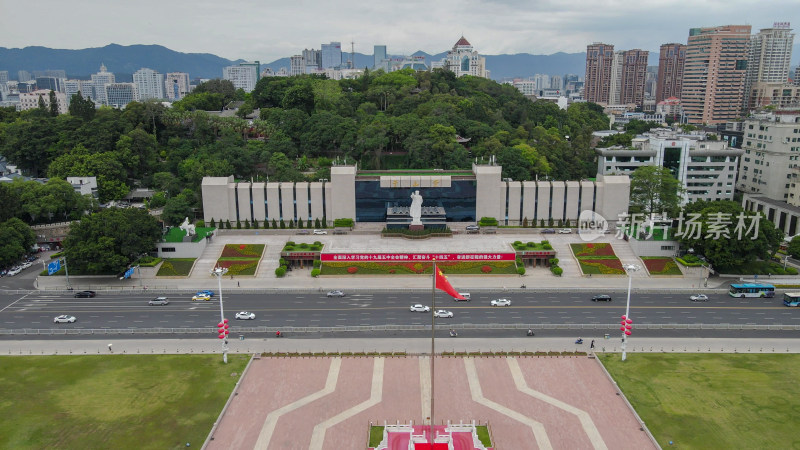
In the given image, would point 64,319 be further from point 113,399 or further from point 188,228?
point 188,228

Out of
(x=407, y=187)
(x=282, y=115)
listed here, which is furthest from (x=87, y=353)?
(x=282, y=115)

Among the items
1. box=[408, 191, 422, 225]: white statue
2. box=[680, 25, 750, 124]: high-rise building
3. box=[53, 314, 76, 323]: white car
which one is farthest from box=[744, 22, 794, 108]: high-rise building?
box=[53, 314, 76, 323]: white car

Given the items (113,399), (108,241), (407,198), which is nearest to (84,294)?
(108,241)

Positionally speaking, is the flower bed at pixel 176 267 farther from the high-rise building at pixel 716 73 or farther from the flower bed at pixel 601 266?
the high-rise building at pixel 716 73

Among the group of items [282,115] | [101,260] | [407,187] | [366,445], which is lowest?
[366,445]

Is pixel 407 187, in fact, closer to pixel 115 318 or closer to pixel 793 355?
pixel 115 318
